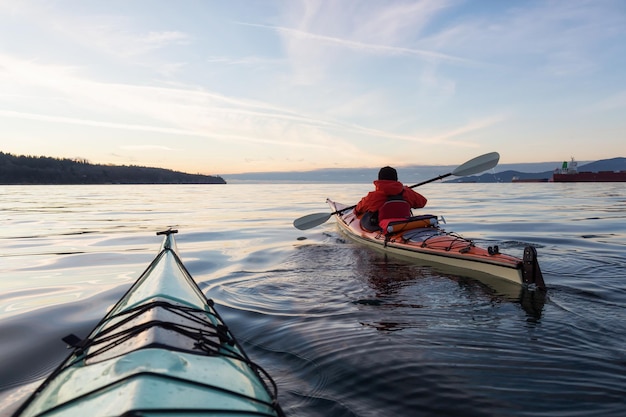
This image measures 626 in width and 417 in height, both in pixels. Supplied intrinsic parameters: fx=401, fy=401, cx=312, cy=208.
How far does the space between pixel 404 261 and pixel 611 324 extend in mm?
4023

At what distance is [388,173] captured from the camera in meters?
8.70

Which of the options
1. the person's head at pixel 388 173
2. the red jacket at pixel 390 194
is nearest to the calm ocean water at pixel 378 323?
the red jacket at pixel 390 194

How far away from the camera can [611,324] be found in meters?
4.27

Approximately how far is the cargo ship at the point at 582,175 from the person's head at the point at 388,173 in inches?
2952

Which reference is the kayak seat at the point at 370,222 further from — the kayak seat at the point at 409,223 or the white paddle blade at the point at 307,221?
the kayak seat at the point at 409,223

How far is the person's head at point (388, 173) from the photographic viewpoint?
8711 millimetres

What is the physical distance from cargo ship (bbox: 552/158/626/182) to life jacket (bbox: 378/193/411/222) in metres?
74.9

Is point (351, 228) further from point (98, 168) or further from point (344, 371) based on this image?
point (98, 168)

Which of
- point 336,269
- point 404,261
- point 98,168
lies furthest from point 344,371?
point 98,168

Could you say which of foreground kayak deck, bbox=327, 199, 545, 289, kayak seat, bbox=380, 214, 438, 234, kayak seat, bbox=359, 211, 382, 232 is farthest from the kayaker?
kayak seat, bbox=359, 211, 382, 232

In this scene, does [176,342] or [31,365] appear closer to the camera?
[176,342]

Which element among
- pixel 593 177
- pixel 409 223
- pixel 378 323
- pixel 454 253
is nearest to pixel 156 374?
pixel 378 323

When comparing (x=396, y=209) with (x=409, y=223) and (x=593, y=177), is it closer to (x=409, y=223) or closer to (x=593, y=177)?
(x=409, y=223)

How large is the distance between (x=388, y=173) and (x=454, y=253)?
2.53m
